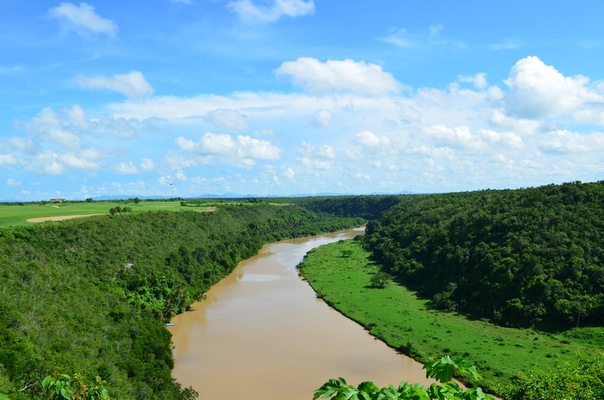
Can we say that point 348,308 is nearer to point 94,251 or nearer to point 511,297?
point 511,297

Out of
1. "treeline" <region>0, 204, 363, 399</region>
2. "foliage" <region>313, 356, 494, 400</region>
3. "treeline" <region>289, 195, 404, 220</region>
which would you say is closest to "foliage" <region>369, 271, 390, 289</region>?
"treeline" <region>0, 204, 363, 399</region>

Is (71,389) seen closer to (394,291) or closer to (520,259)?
(520,259)

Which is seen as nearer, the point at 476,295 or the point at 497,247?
the point at 476,295

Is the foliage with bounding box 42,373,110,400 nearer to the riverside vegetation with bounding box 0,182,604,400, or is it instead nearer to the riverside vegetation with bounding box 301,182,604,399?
the riverside vegetation with bounding box 0,182,604,400

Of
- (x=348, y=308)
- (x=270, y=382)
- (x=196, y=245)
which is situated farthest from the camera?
(x=196, y=245)

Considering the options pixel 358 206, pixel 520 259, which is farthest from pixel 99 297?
pixel 358 206

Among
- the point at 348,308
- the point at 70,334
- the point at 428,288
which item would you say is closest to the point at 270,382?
the point at 70,334
